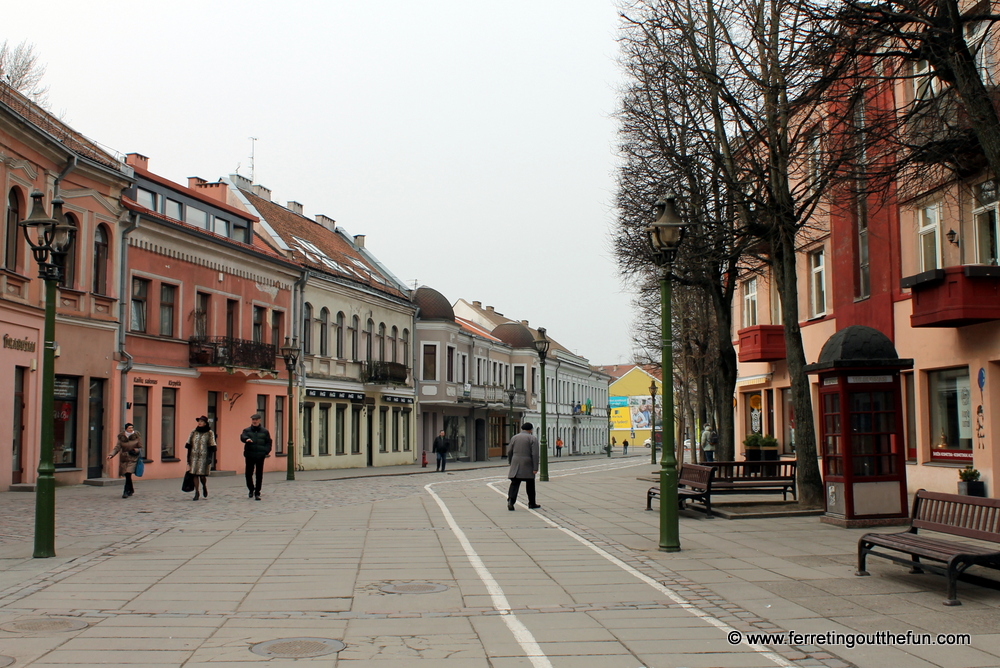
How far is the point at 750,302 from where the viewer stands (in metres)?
35.6

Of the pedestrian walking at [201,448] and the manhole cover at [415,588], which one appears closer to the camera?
the manhole cover at [415,588]

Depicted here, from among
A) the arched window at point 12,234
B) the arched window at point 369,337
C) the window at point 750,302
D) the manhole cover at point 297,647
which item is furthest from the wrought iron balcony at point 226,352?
the manhole cover at point 297,647

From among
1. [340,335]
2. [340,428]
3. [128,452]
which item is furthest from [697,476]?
[340,335]

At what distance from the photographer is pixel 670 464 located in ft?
41.0

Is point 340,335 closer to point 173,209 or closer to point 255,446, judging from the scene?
point 173,209

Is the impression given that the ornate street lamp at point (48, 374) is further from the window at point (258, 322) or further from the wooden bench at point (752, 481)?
the window at point (258, 322)

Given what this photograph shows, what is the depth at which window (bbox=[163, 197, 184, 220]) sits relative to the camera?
1329 inches

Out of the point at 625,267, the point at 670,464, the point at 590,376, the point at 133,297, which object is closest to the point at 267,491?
the point at 133,297

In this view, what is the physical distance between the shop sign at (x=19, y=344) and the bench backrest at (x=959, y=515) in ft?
69.3

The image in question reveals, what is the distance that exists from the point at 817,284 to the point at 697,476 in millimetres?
12681

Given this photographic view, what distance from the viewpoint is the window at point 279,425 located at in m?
40.0

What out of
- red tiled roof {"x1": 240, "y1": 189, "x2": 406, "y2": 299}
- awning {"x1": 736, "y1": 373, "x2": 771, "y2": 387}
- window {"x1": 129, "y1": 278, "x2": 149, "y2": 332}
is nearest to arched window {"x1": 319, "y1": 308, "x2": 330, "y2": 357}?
red tiled roof {"x1": 240, "y1": 189, "x2": 406, "y2": 299}

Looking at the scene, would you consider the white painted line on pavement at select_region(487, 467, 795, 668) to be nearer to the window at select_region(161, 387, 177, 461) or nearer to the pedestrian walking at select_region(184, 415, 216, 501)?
the pedestrian walking at select_region(184, 415, 216, 501)

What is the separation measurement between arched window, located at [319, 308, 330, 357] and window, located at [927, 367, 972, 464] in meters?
28.2
